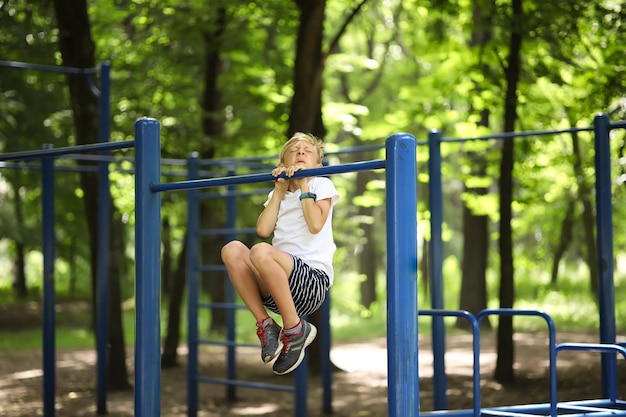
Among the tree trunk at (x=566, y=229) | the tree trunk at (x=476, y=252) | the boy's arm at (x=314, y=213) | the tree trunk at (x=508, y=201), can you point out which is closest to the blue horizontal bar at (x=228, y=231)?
the tree trunk at (x=508, y=201)

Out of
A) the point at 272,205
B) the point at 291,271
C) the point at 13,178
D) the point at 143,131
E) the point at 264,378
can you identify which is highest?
the point at 13,178

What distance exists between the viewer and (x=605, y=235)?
19.5ft

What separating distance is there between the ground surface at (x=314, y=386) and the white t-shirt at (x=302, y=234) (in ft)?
15.0

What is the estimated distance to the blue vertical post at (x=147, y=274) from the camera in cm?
387

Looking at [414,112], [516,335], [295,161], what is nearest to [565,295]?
[516,335]

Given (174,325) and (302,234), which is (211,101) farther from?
(302,234)

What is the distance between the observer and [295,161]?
4.08 metres

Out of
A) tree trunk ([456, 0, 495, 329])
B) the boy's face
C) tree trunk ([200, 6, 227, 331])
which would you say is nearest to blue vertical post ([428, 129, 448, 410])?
the boy's face

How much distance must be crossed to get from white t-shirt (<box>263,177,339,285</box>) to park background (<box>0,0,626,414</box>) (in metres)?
5.05

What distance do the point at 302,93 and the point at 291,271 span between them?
19.2 ft

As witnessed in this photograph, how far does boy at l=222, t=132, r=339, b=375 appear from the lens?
3863 mm

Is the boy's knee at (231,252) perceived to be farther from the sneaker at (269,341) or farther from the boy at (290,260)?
the sneaker at (269,341)

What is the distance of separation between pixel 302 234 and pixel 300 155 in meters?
0.35

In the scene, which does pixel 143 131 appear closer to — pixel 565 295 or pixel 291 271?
pixel 291 271
